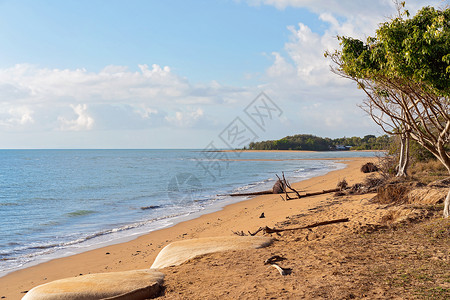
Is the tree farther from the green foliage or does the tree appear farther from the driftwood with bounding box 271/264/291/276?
the driftwood with bounding box 271/264/291/276

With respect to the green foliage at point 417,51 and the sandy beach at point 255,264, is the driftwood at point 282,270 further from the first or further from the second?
the green foliage at point 417,51

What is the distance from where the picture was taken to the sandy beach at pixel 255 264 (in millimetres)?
5012

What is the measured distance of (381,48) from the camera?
782 cm

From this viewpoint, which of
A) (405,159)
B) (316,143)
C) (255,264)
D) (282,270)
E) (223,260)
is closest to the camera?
(282,270)

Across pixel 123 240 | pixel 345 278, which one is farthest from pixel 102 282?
pixel 123 240

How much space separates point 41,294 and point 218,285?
268 cm

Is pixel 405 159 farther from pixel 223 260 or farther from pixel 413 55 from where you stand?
pixel 223 260

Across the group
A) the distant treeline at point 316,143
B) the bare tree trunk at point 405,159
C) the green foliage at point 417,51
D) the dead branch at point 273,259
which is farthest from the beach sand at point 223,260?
the distant treeline at point 316,143

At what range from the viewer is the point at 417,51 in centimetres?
689

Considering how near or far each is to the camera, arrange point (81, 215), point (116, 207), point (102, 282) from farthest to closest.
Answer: point (116, 207), point (81, 215), point (102, 282)

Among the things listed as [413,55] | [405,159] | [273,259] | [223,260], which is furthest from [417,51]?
[405,159]

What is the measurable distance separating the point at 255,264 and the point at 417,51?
197 inches

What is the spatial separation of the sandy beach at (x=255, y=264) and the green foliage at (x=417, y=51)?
11.4ft

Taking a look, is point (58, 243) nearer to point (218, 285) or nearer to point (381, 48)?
point (218, 285)
